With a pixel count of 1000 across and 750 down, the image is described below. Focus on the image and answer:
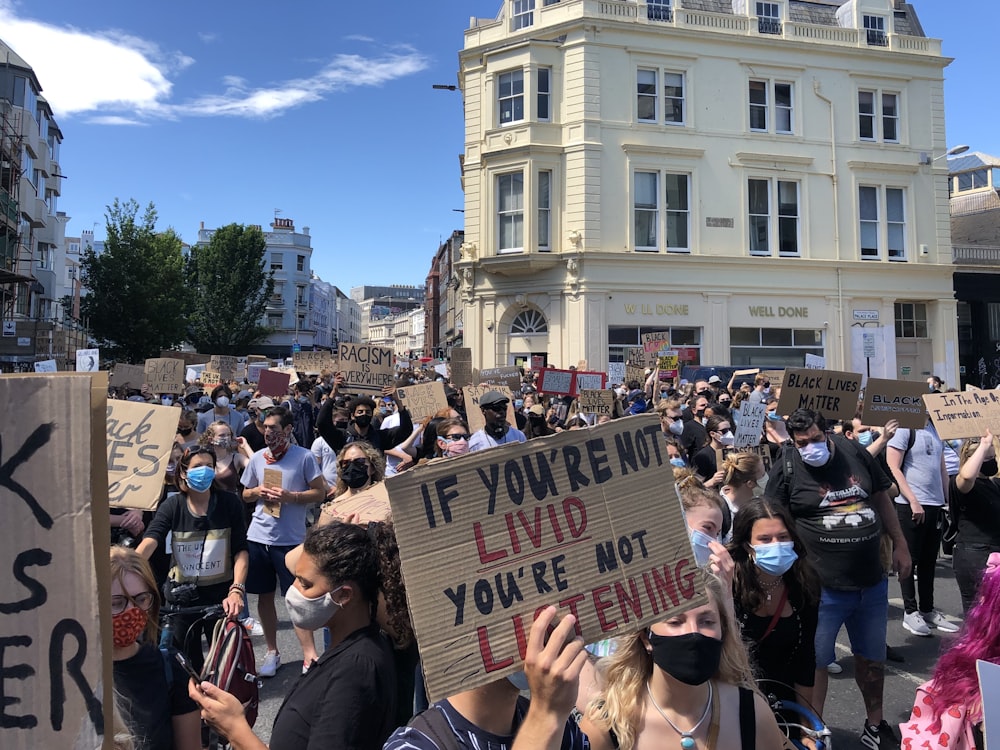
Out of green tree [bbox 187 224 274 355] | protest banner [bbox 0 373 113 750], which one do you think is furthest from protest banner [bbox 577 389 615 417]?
green tree [bbox 187 224 274 355]

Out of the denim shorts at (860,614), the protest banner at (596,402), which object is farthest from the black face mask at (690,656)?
the protest banner at (596,402)

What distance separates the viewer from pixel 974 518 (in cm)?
511

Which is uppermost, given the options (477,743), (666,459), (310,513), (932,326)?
(932,326)

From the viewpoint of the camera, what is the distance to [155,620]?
2738mm

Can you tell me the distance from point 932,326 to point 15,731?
30.4 metres

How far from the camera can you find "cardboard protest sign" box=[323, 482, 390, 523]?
400cm

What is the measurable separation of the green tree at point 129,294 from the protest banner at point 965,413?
37.6 metres

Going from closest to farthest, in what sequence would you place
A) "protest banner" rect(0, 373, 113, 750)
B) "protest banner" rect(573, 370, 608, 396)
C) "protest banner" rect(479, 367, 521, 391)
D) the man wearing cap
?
"protest banner" rect(0, 373, 113, 750) → the man wearing cap → "protest banner" rect(573, 370, 608, 396) → "protest banner" rect(479, 367, 521, 391)

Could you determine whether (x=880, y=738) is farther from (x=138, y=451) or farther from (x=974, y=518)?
(x=138, y=451)

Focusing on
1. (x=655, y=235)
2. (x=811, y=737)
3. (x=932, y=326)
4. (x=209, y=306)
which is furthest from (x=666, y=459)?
(x=209, y=306)

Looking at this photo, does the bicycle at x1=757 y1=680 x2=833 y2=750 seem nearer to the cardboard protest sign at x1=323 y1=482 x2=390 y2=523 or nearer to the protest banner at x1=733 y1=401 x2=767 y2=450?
the cardboard protest sign at x1=323 y1=482 x2=390 y2=523

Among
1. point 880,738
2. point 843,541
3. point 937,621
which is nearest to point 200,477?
point 843,541

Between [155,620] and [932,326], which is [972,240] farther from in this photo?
[155,620]

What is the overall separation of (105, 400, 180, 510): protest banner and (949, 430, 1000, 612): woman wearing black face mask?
18.0 feet
